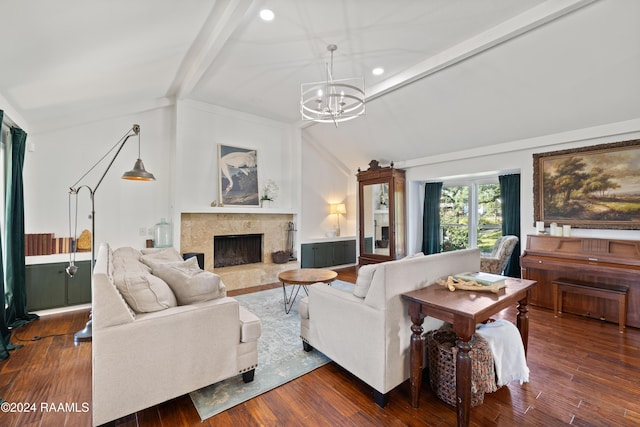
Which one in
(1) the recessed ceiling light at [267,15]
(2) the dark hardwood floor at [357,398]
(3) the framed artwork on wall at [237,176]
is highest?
(1) the recessed ceiling light at [267,15]

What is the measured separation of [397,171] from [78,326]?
5755 mm

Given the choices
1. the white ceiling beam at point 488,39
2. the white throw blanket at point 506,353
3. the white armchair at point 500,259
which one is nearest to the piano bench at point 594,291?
the white armchair at point 500,259

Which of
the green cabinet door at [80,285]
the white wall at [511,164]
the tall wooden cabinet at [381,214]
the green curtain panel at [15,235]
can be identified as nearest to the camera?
the green curtain panel at [15,235]

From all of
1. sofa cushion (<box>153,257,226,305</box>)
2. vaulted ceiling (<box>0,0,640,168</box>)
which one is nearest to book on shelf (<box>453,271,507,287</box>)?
sofa cushion (<box>153,257,226,305</box>)

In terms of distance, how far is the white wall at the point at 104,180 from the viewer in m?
3.79

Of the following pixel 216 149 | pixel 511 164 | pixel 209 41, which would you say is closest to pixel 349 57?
pixel 209 41

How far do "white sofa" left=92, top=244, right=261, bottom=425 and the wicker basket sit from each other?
1357 millimetres

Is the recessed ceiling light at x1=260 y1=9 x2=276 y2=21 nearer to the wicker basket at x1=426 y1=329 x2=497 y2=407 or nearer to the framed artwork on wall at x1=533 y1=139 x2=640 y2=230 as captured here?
the wicker basket at x1=426 y1=329 x2=497 y2=407

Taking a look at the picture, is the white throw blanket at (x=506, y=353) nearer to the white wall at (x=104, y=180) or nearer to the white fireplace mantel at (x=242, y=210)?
the white fireplace mantel at (x=242, y=210)

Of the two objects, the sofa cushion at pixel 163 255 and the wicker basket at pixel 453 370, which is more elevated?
the sofa cushion at pixel 163 255

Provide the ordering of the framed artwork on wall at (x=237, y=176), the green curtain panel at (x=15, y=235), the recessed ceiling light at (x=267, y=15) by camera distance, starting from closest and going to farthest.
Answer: the recessed ceiling light at (x=267, y=15), the green curtain panel at (x=15, y=235), the framed artwork on wall at (x=237, y=176)

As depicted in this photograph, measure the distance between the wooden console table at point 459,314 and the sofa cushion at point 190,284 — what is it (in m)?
1.42

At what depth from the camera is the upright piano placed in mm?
3232

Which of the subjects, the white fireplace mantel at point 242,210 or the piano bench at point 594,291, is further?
the white fireplace mantel at point 242,210
